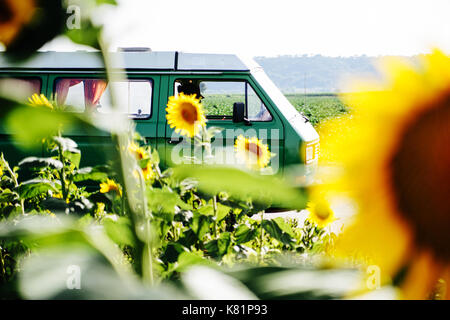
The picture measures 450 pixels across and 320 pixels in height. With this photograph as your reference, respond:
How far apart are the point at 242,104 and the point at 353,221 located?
3.72 meters

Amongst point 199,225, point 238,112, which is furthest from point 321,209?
point 238,112

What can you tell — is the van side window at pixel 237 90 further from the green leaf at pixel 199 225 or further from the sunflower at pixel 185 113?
the green leaf at pixel 199 225

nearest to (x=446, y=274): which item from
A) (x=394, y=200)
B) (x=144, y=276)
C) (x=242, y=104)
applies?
(x=394, y=200)

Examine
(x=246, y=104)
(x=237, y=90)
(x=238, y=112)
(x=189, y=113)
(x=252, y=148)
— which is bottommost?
(x=252, y=148)

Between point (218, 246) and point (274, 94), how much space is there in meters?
3.49

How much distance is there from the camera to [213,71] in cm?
422

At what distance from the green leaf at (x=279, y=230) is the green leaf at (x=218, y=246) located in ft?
0.50

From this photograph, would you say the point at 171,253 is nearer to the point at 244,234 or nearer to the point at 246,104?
the point at 244,234

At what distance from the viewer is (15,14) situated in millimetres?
222

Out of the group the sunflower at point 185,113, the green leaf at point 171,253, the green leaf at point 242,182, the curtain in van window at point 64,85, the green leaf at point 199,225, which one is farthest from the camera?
the curtain in van window at point 64,85

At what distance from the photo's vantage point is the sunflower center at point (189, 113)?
1.27 m

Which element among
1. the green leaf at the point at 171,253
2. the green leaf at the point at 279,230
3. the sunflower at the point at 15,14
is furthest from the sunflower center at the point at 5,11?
the green leaf at the point at 279,230

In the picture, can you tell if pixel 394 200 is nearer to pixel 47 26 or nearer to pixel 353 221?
pixel 353 221

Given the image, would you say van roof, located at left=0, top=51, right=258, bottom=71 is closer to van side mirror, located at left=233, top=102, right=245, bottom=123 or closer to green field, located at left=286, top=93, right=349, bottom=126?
van side mirror, located at left=233, top=102, right=245, bottom=123
